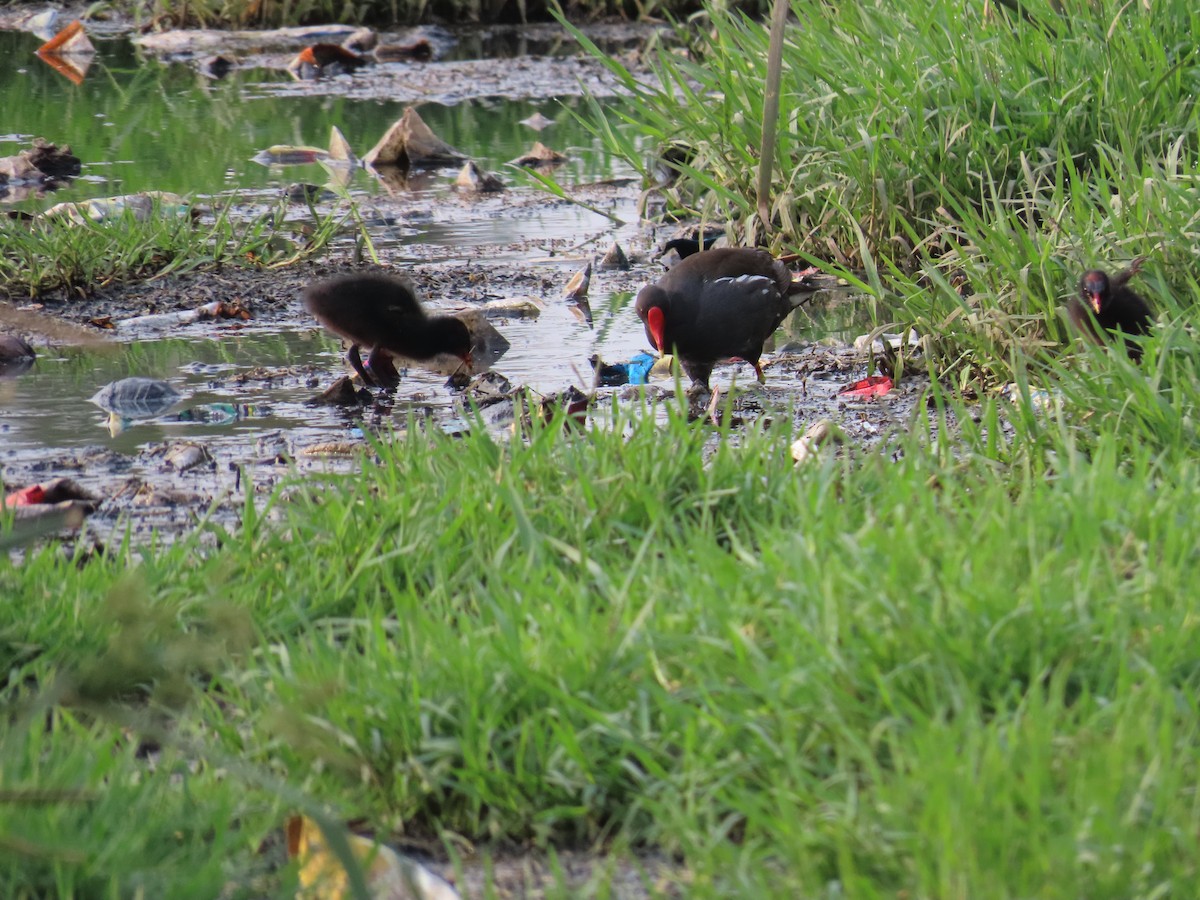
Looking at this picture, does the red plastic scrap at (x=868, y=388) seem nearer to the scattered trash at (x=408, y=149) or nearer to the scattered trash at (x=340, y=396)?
the scattered trash at (x=340, y=396)

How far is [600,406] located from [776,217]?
6.58ft

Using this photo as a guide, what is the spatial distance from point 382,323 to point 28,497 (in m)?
1.55

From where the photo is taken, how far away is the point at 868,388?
4.60m

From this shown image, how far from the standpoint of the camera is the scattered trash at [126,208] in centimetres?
609

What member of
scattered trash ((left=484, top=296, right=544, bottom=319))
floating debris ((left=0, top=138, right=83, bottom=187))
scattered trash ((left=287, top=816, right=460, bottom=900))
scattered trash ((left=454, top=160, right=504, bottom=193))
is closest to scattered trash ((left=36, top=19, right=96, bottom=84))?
floating debris ((left=0, top=138, right=83, bottom=187))

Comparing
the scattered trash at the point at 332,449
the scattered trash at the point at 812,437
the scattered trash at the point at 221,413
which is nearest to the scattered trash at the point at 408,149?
the scattered trash at the point at 221,413

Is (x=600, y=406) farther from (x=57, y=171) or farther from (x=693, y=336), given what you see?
(x=57, y=171)

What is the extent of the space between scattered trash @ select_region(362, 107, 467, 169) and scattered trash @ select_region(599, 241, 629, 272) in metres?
2.48

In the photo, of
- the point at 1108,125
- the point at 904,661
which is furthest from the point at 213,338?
the point at 904,661

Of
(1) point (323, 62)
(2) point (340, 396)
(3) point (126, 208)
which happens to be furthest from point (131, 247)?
(1) point (323, 62)

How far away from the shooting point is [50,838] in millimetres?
2018

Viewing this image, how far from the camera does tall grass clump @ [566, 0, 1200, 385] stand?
445cm

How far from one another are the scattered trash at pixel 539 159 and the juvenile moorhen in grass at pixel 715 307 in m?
3.35

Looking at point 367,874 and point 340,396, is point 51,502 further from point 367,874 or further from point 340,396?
point 367,874
